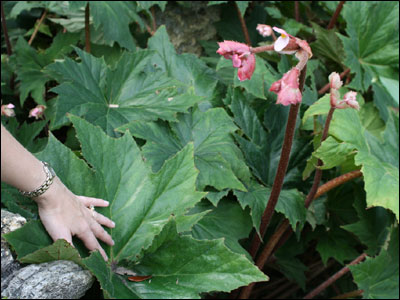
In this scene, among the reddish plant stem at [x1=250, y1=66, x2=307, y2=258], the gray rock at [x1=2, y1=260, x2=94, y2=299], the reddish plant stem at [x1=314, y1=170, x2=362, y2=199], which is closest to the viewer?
the gray rock at [x1=2, y1=260, x2=94, y2=299]

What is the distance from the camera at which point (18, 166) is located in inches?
33.7

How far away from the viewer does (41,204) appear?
0.94m

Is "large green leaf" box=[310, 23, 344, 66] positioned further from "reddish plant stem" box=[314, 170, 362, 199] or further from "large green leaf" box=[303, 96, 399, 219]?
"reddish plant stem" box=[314, 170, 362, 199]

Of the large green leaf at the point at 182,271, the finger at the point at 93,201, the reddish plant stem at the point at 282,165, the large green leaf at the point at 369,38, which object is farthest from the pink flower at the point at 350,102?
the large green leaf at the point at 369,38

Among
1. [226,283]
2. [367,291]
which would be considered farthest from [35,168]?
[367,291]

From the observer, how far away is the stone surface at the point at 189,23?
2.30 m

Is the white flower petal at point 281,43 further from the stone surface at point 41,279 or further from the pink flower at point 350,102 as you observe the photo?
the stone surface at point 41,279

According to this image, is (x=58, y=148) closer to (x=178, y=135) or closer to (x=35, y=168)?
(x=35, y=168)

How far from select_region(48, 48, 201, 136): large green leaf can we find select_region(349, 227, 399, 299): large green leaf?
758mm

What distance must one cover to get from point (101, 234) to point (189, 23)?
5.25 ft

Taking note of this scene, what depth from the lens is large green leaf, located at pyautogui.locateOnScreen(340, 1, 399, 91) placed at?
1.94 m

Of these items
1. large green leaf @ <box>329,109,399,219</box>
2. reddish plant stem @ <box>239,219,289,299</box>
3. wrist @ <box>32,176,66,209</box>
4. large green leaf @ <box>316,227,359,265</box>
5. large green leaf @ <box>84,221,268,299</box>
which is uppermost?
wrist @ <box>32,176,66,209</box>

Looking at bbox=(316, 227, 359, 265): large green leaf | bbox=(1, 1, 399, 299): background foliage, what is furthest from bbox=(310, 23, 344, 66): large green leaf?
bbox=(316, 227, 359, 265): large green leaf

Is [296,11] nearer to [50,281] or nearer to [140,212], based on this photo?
[140,212]
